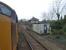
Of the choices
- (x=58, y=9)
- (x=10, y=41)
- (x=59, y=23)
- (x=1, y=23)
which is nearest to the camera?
(x=1, y=23)

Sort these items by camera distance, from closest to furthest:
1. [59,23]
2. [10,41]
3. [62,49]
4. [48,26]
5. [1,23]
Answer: [1,23] → [10,41] → [62,49] → [59,23] → [48,26]

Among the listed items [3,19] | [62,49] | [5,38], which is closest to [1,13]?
[3,19]

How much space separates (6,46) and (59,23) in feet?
114

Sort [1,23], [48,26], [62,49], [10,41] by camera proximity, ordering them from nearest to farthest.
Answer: [1,23] < [10,41] < [62,49] < [48,26]

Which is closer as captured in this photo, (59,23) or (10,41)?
(10,41)

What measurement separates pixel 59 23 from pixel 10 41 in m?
34.5

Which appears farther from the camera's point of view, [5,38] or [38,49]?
[38,49]

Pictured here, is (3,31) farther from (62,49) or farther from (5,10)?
(62,49)

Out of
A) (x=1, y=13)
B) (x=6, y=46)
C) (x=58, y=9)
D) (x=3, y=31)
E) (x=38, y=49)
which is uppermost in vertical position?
(x=58, y=9)

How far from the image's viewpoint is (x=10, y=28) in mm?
6758

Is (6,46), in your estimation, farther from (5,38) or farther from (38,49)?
(38,49)

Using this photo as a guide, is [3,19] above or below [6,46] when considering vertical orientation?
above

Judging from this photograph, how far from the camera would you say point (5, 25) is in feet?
21.0

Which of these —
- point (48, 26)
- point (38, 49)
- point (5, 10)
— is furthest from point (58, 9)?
point (5, 10)
